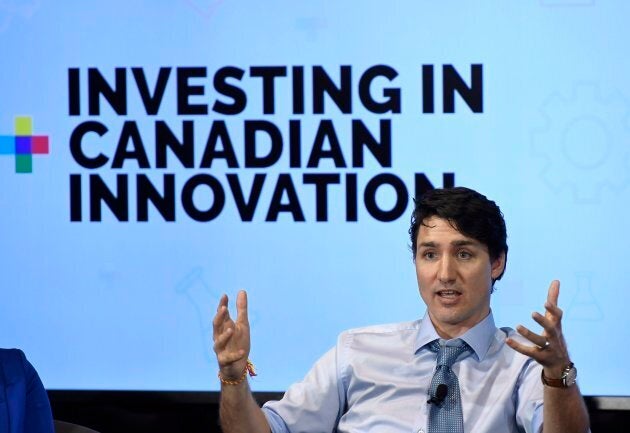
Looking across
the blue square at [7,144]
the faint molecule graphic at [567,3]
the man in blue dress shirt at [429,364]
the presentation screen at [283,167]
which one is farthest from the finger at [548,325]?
the blue square at [7,144]

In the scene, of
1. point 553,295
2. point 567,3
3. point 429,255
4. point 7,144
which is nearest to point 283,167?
point 429,255

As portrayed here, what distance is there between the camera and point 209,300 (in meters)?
3.94

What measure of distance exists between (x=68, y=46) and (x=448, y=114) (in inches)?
56.9

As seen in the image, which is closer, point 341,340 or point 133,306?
point 341,340

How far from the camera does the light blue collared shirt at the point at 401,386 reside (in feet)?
9.99

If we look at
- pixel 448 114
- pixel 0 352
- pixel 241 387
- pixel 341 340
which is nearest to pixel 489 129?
pixel 448 114

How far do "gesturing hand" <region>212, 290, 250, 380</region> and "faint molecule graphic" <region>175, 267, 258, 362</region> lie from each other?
1.02 m

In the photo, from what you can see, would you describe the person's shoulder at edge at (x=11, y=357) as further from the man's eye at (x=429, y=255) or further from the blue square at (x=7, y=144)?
the blue square at (x=7, y=144)

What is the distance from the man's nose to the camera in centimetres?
306

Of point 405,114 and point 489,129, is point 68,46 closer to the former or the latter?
point 405,114

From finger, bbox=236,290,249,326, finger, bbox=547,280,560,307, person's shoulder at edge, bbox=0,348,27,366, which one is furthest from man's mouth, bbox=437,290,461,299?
person's shoulder at edge, bbox=0,348,27,366

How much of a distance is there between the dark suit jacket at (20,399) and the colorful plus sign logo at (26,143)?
5.41ft

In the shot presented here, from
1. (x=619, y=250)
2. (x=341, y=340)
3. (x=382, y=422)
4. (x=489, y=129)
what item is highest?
(x=489, y=129)

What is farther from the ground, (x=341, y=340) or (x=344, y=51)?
(x=344, y=51)
